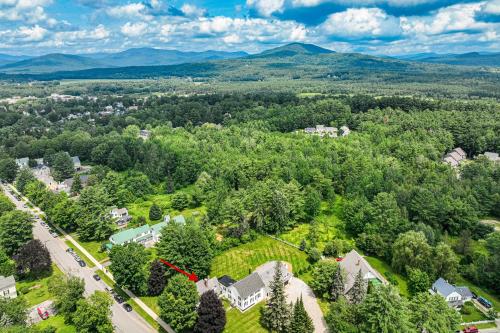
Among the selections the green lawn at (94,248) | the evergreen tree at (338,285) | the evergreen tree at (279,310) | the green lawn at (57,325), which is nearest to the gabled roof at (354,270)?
the evergreen tree at (338,285)

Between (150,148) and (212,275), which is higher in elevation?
(150,148)

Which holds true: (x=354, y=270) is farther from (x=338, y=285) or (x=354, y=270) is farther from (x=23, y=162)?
(x=23, y=162)

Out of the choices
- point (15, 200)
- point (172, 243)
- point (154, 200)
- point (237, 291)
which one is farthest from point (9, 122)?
point (237, 291)

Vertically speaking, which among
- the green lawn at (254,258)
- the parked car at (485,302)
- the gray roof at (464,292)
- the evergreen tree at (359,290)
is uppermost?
the evergreen tree at (359,290)

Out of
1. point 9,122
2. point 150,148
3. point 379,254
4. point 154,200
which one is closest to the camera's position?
point 379,254

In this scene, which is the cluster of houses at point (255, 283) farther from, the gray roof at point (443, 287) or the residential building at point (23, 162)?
the residential building at point (23, 162)

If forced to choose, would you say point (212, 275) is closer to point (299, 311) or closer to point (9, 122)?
point (299, 311)

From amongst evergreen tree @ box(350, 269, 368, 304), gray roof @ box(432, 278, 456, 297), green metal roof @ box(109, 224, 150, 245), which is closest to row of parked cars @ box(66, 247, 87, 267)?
green metal roof @ box(109, 224, 150, 245)
